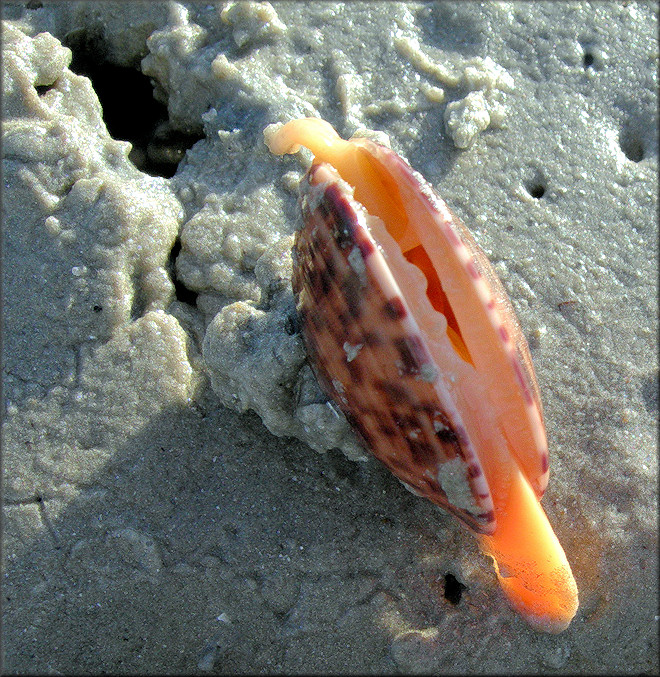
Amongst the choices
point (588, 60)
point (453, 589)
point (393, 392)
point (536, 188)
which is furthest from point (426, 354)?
point (588, 60)

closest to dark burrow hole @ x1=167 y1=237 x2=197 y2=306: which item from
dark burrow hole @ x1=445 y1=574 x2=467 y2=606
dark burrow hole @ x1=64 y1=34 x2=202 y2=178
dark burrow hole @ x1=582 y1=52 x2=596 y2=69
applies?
dark burrow hole @ x1=64 y1=34 x2=202 y2=178

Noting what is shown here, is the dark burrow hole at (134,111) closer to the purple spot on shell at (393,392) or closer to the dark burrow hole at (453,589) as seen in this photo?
the purple spot on shell at (393,392)

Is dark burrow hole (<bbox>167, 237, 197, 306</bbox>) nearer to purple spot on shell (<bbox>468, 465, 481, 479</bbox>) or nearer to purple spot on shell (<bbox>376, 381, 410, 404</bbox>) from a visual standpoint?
purple spot on shell (<bbox>376, 381, 410, 404</bbox>)

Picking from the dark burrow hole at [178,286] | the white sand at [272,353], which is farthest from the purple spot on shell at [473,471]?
the dark burrow hole at [178,286]

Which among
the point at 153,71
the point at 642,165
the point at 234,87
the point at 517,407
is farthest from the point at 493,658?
the point at 153,71

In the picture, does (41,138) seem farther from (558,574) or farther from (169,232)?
(558,574)

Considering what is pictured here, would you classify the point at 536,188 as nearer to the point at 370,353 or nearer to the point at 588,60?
the point at 588,60
